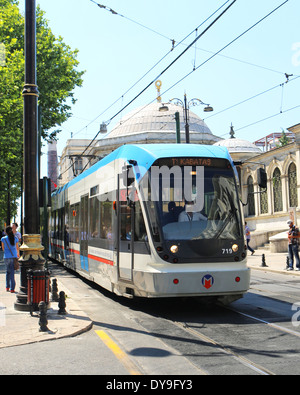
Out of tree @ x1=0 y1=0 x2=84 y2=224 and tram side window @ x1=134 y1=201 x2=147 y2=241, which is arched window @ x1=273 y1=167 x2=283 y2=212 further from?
tram side window @ x1=134 y1=201 x2=147 y2=241

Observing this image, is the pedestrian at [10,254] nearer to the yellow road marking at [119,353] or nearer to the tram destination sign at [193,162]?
the tram destination sign at [193,162]

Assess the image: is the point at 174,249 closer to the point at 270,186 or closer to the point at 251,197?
the point at 270,186

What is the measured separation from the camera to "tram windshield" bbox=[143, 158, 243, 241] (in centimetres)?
875

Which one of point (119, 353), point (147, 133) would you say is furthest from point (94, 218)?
point (147, 133)

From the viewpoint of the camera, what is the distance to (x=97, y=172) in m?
12.5

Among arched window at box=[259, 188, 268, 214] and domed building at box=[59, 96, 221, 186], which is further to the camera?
domed building at box=[59, 96, 221, 186]

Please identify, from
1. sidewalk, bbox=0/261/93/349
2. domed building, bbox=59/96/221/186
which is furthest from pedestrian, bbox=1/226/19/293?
domed building, bbox=59/96/221/186

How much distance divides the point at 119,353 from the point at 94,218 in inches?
260

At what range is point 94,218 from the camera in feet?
41.3

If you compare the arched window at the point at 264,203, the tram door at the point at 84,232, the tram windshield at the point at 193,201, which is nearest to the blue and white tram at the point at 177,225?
the tram windshield at the point at 193,201

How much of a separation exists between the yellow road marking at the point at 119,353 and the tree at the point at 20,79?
16.7 metres
